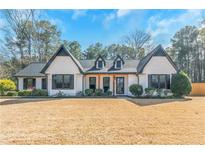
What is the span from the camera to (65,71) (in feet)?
62.0

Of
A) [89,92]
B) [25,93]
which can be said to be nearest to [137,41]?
[89,92]

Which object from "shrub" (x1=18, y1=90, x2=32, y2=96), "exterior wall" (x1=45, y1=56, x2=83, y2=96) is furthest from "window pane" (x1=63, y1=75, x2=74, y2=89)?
"shrub" (x1=18, y1=90, x2=32, y2=96)

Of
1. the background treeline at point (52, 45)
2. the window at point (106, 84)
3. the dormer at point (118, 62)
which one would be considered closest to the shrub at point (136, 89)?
the window at point (106, 84)

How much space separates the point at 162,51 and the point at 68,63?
6305 mm

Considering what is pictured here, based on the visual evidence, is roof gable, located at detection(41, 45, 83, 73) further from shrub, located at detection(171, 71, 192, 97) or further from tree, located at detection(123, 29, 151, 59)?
shrub, located at detection(171, 71, 192, 97)

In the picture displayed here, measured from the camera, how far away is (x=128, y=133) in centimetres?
693

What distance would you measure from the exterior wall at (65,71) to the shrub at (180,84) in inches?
240

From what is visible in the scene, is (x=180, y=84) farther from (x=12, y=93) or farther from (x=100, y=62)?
(x=12, y=93)

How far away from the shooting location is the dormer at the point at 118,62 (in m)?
19.2

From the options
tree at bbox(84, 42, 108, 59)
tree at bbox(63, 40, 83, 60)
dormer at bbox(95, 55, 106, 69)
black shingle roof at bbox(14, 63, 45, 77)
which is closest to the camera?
black shingle roof at bbox(14, 63, 45, 77)

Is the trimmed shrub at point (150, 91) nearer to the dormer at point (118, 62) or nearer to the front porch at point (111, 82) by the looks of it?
the front porch at point (111, 82)

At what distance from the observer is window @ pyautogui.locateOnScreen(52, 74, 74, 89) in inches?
739
